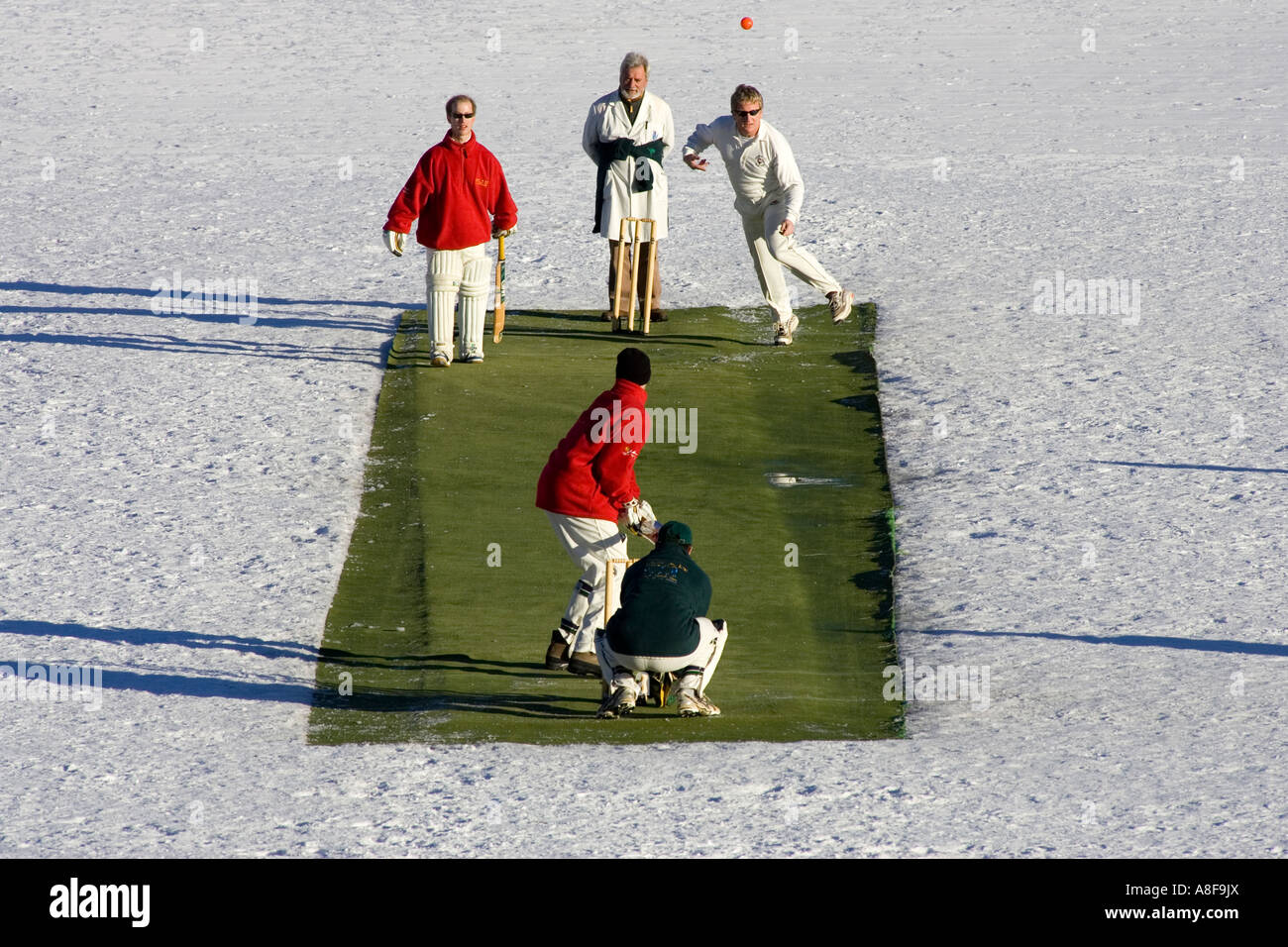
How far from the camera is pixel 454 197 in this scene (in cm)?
1301

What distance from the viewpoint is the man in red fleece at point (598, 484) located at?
8906 mm

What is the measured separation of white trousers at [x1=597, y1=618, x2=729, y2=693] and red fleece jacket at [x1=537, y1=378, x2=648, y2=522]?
0.66 meters

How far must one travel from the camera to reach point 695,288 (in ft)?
51.3

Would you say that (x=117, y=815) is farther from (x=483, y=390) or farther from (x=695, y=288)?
(x=695, y=288)

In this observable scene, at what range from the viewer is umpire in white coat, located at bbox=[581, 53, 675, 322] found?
13672mm

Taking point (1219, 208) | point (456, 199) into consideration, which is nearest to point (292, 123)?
point (456, 199)

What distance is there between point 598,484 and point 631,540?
239 centimetres

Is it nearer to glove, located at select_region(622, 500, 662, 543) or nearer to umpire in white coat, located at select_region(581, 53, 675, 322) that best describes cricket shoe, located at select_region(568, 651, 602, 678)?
glove, located at select_region(622, 500, 662, 543)

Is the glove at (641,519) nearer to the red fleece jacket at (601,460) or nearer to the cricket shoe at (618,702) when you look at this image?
the red fleece jacket at (601,460)

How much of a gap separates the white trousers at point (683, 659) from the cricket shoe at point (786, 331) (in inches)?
224

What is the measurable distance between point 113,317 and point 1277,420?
8.85 metres

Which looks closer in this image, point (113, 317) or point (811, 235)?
point (113, 317)

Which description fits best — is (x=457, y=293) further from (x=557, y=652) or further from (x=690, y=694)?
(x=690, y=694)

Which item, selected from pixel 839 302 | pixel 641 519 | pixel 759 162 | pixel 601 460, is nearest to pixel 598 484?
pixel 601 460
